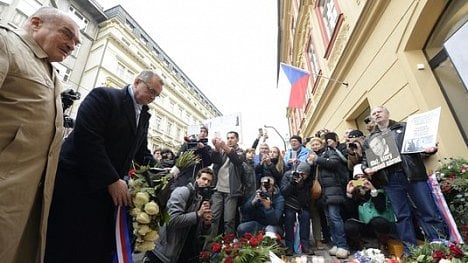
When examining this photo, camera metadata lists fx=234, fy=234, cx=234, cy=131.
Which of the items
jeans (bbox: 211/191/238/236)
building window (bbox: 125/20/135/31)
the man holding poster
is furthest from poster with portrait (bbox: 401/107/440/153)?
building window (bbox: 125/20/135/31)

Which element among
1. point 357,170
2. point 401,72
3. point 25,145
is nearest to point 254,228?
point 357,170

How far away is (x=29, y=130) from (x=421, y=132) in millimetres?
3847

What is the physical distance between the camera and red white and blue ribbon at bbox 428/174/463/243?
100 inches

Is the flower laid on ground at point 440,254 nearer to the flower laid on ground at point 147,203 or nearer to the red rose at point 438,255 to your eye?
the red rose at point 438,255

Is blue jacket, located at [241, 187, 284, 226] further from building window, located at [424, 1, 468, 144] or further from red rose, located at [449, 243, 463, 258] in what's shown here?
building window, located at [424, 1, 468, 144]

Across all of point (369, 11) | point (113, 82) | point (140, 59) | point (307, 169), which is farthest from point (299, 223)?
point (140, 59)

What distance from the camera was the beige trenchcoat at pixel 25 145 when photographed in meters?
1.17

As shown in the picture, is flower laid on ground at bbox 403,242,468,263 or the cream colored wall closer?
flower laid on ground at bbox 403,242,468,263

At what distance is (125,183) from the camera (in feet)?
5.28

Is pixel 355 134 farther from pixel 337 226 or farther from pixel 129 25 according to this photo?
pixel 129 25

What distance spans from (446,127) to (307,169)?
2.11m

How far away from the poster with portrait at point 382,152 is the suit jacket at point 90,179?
3157 millimetres

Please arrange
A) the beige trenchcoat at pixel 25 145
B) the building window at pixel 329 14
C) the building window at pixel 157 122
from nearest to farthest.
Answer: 1. the beige trenchcoat at pixel 25 145
2. the building window at pixel 329 14
3. the building window at pixel 157 122

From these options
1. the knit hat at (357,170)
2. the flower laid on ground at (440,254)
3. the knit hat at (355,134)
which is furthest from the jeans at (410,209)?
the knit hat at (355,134)
